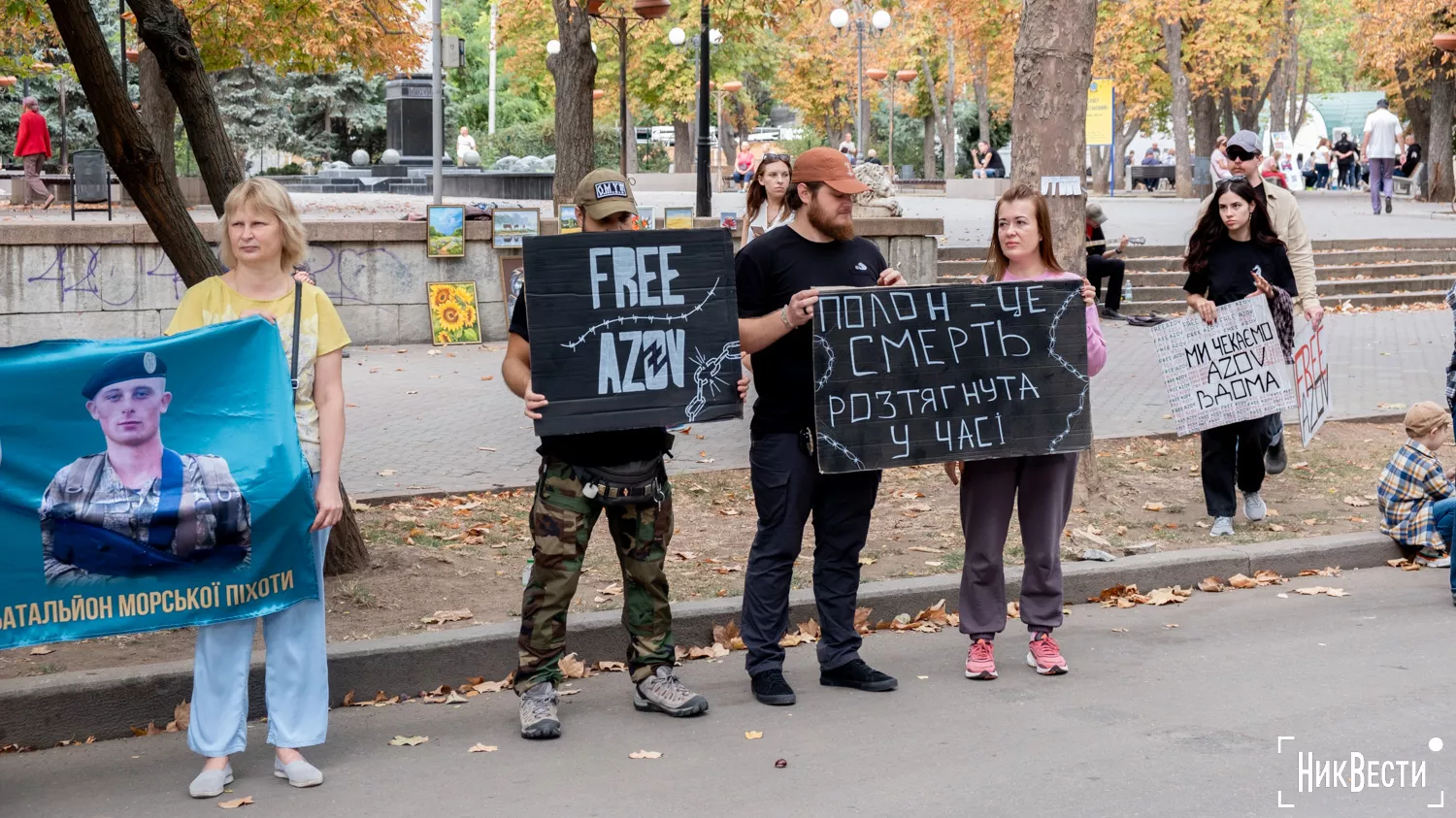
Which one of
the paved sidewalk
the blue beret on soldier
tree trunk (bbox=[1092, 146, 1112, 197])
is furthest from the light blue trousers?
tree trunk (bbox=[1092, 146, 1112, 197])

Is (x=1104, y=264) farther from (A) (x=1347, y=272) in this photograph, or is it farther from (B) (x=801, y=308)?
(B) (x=801, y=308)

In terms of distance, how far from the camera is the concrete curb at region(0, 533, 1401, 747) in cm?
524

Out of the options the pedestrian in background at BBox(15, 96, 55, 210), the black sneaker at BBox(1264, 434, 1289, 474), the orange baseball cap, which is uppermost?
the pedestrian in background at BBox(15, 96, 55, 210)

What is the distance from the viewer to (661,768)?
493 cm

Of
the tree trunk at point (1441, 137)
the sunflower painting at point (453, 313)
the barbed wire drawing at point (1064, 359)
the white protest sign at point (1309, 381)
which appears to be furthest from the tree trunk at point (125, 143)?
the tree trunk at point (1441, 137)

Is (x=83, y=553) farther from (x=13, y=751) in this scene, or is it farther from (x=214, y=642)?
(x=13, y=751)

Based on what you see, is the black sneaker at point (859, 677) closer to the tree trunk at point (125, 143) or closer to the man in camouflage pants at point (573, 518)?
the man in camouflage pants at point (573, 518)

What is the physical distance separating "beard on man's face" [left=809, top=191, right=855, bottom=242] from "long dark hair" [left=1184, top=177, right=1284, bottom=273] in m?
Answer: 3.17

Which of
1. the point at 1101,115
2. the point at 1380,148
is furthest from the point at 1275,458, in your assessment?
the point at 1101,115

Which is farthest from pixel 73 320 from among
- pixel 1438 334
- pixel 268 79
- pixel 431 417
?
pixel 268 79

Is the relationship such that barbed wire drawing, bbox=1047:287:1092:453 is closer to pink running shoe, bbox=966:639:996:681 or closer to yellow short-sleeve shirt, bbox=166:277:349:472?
pink running shoe, bbox=966:639:996:681

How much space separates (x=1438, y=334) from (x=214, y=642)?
53.1ft

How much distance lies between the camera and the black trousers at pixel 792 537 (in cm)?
555

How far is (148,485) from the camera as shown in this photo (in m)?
4.59
